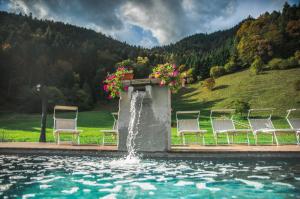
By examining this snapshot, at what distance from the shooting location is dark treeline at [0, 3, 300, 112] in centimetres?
5744

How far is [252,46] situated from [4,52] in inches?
1911

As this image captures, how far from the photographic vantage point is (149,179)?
470 cm

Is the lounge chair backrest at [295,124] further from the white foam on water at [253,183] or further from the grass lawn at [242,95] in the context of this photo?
the grass lawn at [242,95]

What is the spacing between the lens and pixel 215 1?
76.0 feet

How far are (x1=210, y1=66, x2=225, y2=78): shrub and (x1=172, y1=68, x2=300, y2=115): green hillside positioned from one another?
9.30ft

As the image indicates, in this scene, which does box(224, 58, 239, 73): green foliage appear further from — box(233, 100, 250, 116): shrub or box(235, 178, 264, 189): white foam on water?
box(235, 178, 264, 189): white foam on water

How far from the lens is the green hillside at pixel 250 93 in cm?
4231

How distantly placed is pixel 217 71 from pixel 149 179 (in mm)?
61423

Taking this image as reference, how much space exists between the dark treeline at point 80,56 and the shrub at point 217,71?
28 cm

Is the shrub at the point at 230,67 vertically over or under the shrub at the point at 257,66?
over

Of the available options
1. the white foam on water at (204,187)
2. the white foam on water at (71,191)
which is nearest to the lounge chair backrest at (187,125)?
the white foam on water at (204,187)

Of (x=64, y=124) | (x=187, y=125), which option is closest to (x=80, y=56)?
(x=64, y=124)

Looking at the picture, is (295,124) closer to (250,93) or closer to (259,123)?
(259,123)

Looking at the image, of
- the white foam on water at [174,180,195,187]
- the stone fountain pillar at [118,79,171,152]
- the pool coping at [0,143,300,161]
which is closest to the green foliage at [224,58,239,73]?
the pool coping at [0,143,300,161]
